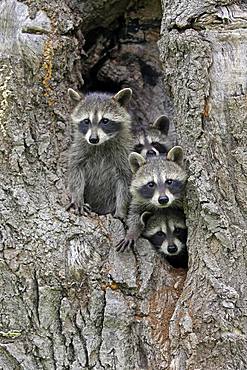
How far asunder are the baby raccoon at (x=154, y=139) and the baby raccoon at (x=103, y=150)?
155mm

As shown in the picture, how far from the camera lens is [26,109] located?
448 centimetres

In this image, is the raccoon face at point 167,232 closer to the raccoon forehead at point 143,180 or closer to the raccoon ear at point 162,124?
the raccoon forehead at point 143,180

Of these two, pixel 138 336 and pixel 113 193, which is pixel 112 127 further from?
pixel 138 336

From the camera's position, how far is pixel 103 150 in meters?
4.96

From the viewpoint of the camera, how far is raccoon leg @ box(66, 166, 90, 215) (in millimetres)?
4340

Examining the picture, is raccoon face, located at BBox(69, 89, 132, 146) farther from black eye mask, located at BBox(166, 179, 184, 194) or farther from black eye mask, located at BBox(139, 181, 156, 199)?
black eye mask, located at BBox(166, 179, 184, 194)

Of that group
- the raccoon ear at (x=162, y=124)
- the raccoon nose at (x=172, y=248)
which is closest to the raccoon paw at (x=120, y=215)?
the raccoon nose at (x=172, y=248)

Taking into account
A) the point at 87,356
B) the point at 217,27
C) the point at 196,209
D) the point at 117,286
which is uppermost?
the point at 217,27

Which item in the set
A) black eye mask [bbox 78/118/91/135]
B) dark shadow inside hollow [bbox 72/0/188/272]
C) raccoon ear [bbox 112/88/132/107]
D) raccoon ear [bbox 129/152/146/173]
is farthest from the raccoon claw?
dark shadow inside hollow [bbox 72/0/188/272]

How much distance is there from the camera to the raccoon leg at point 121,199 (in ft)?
15.3

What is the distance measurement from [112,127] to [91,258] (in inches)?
43.2

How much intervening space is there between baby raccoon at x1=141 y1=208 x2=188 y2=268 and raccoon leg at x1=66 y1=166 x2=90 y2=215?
373 millimetres

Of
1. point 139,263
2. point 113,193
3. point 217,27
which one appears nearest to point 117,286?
point 139,263

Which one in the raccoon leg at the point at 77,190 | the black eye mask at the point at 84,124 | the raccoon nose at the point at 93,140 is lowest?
the raccoon leg at the point at 77,190
